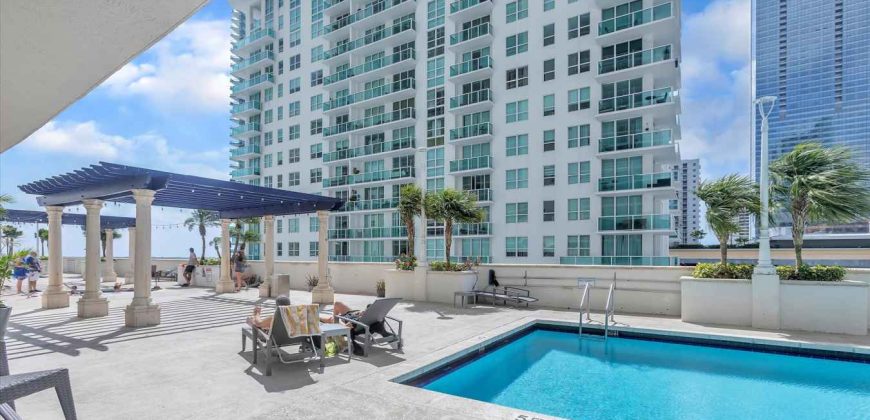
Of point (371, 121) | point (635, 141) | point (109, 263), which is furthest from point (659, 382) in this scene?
point (371, 121)

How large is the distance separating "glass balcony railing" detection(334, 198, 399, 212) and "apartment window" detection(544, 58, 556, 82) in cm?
1565

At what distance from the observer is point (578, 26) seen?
29391 millimetres

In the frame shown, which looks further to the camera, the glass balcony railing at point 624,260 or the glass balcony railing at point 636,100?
the glass balcony railing at point 636,100

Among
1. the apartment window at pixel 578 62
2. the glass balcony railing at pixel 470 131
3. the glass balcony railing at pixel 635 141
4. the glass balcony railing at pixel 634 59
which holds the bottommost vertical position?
the glass balcony railing at pixel 635 141

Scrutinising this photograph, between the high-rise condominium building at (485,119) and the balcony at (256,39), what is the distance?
0.59ft

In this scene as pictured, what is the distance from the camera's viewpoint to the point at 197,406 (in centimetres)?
520

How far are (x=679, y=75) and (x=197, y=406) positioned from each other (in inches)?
1291

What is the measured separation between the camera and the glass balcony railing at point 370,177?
3722 cm

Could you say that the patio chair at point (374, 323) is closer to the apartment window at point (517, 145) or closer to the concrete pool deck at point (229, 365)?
the concrete pool deck at point (229, 365)

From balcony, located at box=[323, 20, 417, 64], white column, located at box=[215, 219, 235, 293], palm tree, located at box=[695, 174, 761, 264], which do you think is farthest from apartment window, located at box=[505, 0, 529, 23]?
white column, located at box=[215, 219, 235, 293]

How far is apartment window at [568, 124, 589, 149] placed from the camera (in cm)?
2902

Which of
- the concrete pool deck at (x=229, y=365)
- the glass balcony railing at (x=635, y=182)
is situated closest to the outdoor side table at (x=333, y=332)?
the concrete pool deck at (x=229, y=365)

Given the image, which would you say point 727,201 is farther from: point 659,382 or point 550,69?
point 550,69

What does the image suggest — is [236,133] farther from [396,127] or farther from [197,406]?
[197,406]
